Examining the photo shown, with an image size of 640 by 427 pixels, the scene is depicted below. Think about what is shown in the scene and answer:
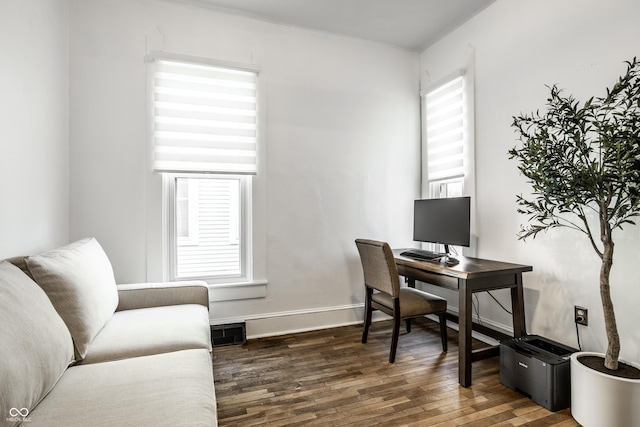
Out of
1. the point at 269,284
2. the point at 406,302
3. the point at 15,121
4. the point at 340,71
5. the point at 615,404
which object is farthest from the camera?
the point at 340,71

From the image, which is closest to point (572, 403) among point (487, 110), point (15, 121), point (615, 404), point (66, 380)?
point (615, 404)

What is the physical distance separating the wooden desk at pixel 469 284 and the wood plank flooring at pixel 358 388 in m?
0.16

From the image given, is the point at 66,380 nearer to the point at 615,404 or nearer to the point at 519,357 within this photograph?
→ the point at 519,357

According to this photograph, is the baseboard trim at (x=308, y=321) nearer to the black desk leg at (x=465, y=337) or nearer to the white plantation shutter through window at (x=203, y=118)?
the black desk leg at (x=465, y=337)

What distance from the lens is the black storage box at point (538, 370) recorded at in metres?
1.85

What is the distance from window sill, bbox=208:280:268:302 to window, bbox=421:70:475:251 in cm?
194

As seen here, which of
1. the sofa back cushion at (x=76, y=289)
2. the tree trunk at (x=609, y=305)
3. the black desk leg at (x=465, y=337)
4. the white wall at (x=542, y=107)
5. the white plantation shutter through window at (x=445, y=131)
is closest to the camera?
the sofa back cushion at (x=76, y=289)

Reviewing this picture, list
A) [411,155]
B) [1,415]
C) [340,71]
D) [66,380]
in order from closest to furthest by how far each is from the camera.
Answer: [1,415] < [66,380] < [340,71] < [411,155]

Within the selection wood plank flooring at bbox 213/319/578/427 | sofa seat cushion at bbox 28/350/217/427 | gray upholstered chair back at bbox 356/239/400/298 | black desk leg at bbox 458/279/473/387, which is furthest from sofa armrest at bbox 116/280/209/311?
black desk leg at bbox 458/279/473/387

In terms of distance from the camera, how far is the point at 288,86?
3.10 meters

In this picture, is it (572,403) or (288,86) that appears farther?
(288,86)

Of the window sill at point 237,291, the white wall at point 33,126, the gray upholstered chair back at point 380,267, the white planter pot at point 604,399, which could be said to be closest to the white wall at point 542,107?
the white planter pot at point 604,399

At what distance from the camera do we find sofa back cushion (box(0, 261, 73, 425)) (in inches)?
38.3

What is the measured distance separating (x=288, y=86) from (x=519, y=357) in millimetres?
2773
